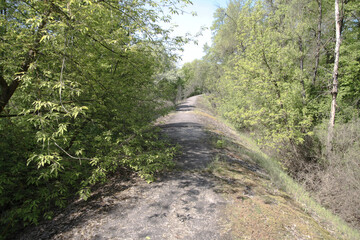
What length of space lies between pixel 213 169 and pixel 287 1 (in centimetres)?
1294

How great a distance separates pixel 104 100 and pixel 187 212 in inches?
130

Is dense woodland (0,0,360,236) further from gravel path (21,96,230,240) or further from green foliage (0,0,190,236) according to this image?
gravel path (21,96,230,240)

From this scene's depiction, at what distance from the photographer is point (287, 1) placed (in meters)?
12.4

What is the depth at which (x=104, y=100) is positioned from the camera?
182 inches

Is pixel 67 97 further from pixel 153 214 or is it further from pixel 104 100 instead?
pixel 153 214

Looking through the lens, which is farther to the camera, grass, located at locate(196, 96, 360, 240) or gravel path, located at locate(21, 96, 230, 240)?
grass, located at locate(196, 96, 360, 240)

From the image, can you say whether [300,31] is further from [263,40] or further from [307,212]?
[307,212]

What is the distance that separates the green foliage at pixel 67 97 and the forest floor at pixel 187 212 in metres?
0.47

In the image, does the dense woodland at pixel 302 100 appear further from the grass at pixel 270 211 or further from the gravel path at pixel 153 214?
the gravel path at pixel 153 214

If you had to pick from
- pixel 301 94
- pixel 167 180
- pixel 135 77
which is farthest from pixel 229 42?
pixel 167 180

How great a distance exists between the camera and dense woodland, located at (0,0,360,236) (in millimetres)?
3398

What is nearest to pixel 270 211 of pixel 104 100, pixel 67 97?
pixel 104 100

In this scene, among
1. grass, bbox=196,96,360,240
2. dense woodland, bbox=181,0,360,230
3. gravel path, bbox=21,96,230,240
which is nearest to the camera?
gravel path, bbox=21,96,230,240

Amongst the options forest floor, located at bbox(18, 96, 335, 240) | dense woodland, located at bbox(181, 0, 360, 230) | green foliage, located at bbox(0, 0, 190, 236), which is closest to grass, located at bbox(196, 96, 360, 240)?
forest floor, located at bbox(18, 96, 335, 240)
